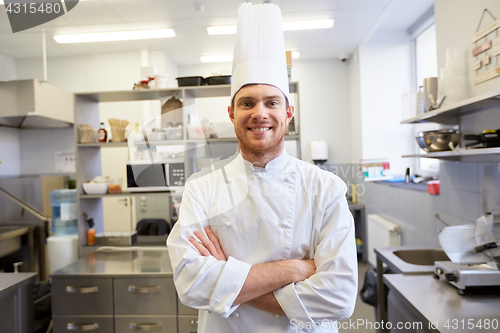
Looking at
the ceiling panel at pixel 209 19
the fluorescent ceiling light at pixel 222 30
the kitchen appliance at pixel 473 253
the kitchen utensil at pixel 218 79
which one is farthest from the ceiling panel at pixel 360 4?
the kitchen appliance at pixel 473 253

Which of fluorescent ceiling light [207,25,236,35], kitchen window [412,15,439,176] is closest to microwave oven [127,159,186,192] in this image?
fluorescent ceiling light [207,25,236,35]

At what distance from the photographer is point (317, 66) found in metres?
4.76

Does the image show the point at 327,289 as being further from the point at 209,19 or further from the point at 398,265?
the point at 209,19

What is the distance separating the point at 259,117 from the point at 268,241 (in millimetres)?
366

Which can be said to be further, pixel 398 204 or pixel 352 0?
pixel 398 204

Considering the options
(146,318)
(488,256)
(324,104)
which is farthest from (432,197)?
(324,104)

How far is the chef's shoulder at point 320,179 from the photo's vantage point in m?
1.02

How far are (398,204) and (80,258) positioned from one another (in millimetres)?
2906

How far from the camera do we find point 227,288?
0.89 m

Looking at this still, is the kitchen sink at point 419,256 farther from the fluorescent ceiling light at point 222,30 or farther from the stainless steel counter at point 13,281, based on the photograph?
the fluorescent ceiling light at point 222,30

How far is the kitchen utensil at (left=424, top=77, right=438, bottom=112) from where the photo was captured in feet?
6.22

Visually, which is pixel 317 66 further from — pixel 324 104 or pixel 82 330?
pixel 82 330

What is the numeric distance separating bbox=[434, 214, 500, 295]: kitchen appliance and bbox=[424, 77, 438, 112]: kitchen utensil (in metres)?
0.80

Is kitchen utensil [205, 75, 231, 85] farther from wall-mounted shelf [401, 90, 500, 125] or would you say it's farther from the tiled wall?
the tiled wall
